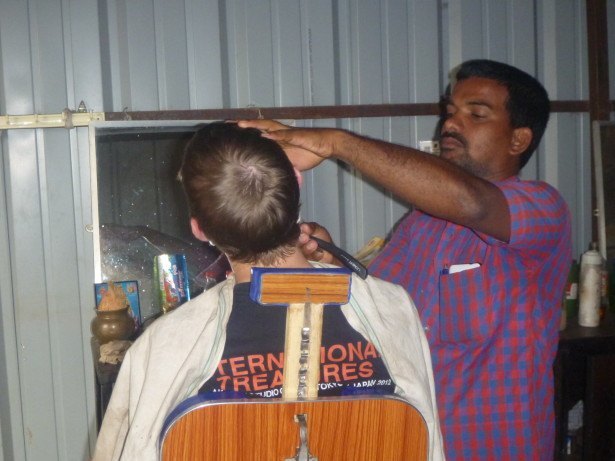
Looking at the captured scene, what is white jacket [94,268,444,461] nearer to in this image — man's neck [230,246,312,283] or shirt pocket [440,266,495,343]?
man's neck [230,246,312,283]

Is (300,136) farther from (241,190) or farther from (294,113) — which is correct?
(294,113)

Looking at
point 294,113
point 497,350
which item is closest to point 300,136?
point 497,350

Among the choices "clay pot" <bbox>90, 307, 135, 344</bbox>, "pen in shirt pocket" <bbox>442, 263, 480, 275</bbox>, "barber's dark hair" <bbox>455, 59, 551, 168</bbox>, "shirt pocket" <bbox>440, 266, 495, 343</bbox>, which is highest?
"barber's dark hair" <bbox>455, 59, 551, 168</bbox>

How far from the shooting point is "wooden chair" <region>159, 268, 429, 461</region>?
0.96 meters

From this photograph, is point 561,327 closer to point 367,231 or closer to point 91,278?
point 367,231

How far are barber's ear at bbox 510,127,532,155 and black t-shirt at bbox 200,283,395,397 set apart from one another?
0.82 metres

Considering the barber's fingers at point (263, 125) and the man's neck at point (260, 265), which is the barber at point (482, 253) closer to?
the barber's fingers at point (263, 125)

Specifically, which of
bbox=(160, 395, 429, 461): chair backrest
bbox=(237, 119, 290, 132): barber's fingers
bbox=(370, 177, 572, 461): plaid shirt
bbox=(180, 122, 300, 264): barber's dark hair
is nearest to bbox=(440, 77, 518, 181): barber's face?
bbox=(370, 177, 572, 461): plaid shirt

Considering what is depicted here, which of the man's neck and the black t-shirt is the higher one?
the man's neck

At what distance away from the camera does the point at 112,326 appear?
1904mm

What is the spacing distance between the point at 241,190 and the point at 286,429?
39 cm

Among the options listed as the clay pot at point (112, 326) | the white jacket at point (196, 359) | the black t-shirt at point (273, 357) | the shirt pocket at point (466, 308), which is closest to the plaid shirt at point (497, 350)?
the shirt pocket at point (466, 308)

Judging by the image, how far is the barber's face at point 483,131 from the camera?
1.65 metres

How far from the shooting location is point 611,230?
2.72 m
